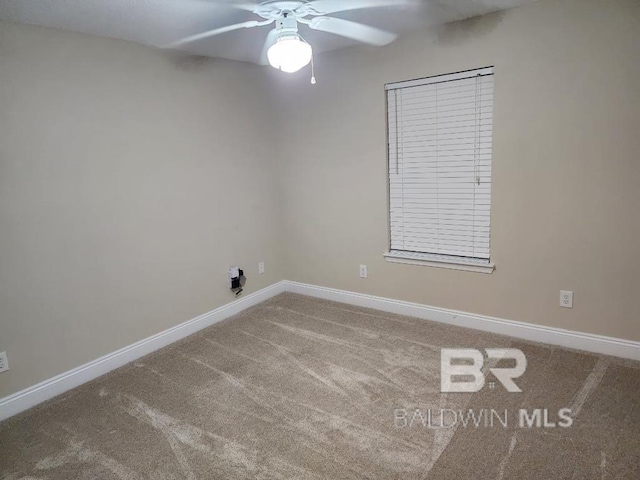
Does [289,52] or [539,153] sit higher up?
[289,52]

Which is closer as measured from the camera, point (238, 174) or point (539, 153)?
point (539, 153)

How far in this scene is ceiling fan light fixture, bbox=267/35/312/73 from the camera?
225cm

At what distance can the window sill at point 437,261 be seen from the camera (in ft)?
10.5

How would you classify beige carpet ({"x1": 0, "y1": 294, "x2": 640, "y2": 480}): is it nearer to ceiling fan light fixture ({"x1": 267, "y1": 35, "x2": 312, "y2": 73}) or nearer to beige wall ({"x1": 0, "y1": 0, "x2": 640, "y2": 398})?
beige wall ({"x1": 0, "y1": 0, "x2": 640, "y2": 398})

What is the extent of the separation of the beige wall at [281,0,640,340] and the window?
9 cm

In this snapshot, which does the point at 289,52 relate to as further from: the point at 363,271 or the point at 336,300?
the point at 336,300

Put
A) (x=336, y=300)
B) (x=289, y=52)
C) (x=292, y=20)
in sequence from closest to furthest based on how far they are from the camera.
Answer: (x=289, y=52) < (x=292, y=20) < (x=336, y=300)

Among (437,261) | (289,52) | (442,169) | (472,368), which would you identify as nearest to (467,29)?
(442,169)

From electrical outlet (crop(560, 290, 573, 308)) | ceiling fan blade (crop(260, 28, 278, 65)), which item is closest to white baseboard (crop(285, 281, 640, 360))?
electrical outlet (crop(560, 290, 573, 308))

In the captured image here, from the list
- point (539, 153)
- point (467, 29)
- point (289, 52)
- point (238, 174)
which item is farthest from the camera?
point (238, 174)

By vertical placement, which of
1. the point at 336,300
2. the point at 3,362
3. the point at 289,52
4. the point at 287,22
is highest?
the point at 287,22

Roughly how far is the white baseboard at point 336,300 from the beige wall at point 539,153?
76mm

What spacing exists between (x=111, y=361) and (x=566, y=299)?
326 cm

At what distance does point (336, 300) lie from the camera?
4.11 metres
